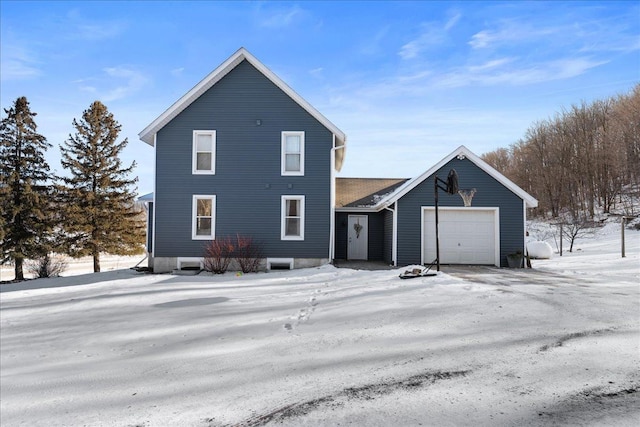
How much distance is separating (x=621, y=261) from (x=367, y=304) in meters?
12.5

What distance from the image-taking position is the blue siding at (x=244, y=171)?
47.4 ft

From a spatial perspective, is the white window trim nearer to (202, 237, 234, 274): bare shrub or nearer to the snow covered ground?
(202, 237, 234, 274): bare shrub

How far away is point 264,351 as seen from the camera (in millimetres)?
5129

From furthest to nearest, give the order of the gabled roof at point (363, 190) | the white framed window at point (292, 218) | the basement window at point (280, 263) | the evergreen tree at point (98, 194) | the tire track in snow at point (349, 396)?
1. the evergreen tree at point (98, 194)
2. the gabled roof at point (363, 190)
3. the white framed window at point (292, 218)
4. the basement window at point (280, 263)
5. the tire track in snow at point (349, 396)

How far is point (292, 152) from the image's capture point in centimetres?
1470

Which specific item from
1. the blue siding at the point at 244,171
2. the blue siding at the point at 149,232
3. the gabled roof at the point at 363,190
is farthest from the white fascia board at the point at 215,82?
the gabled roof at the point at 363,190

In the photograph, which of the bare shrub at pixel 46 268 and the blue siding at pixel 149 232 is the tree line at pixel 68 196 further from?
the blue siding at pixel 149 232

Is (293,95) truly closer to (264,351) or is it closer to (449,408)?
(264,351)

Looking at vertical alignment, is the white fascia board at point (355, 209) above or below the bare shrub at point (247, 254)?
above

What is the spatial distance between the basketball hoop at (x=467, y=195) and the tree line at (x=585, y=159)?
2129 centimetres

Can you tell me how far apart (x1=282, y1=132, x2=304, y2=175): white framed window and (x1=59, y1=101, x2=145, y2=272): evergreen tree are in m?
14.5

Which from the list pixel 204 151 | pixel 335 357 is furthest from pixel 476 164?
pixel 335 357

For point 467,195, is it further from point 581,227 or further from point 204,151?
point 581,227

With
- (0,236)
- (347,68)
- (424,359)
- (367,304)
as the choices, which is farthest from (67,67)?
(424,359)
